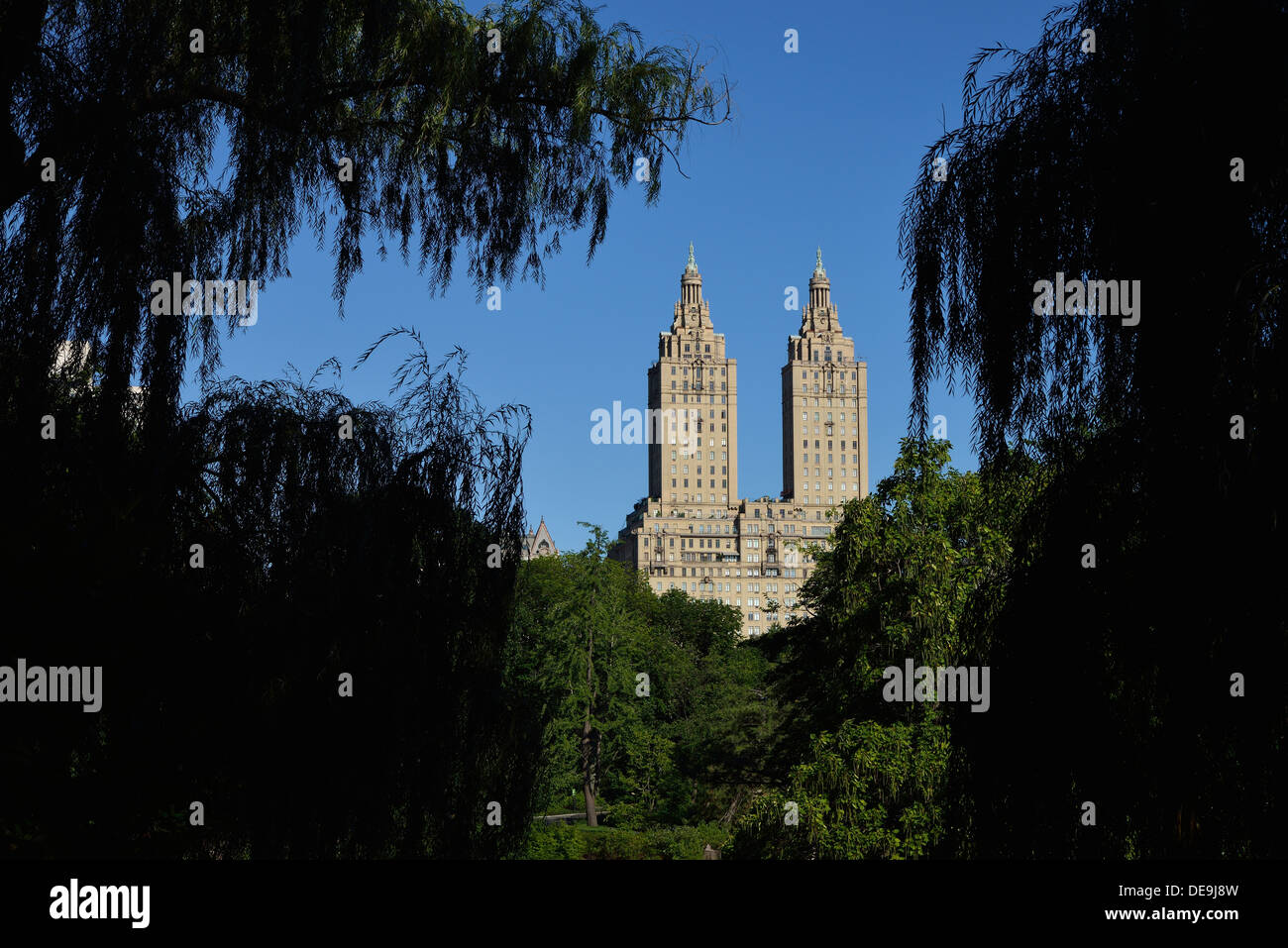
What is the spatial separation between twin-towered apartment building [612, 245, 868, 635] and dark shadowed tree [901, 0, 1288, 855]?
444 ft

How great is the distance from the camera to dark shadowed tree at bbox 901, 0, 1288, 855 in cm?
552

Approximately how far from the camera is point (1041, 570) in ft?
22.2

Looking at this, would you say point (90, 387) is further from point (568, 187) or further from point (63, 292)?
point (568, 187)

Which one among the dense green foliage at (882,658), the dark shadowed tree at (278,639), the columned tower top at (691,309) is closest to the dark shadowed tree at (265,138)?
the dark shadowed tree at (278,639)

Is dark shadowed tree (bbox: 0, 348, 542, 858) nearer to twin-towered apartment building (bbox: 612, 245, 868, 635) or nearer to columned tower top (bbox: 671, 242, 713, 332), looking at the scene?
twin-towered apartment building (bbox: 612, 245, 868, 635)

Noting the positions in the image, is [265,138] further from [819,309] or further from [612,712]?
[819,309]

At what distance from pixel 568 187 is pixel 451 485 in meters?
2.57

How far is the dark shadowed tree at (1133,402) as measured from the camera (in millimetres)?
5523

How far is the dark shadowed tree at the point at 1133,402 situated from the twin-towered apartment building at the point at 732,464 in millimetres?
135317

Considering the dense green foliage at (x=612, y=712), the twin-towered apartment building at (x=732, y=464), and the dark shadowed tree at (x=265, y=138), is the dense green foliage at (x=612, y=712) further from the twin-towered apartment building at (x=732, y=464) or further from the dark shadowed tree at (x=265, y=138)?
the twin-towered apartment building at (x=732, y=464)

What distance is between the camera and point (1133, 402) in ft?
20.2

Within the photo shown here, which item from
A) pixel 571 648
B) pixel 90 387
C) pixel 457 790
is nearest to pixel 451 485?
pixel 457 790

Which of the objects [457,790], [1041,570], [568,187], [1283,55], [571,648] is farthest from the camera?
[571,648]

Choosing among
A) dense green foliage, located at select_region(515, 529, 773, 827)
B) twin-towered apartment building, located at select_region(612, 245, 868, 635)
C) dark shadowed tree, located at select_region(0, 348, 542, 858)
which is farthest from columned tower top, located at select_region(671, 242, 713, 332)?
dark shadowed tree, located at select_region(0, 348, 542, 858)
